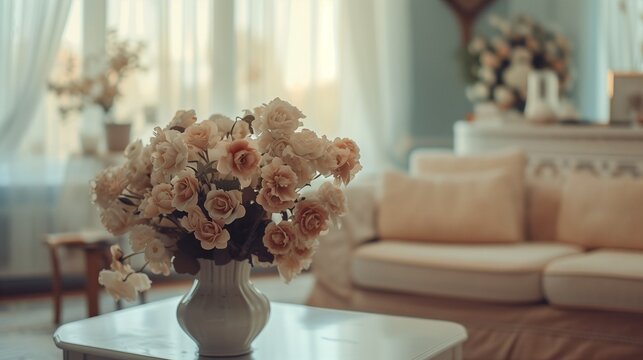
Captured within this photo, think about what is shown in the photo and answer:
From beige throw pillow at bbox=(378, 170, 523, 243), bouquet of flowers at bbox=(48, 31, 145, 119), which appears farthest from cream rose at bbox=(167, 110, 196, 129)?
bouquet of flowers at bbox=(48, 31, 145, 119)

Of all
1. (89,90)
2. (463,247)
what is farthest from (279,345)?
(89,90)

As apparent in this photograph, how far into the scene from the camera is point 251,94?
5602mm

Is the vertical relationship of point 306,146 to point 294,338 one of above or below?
above

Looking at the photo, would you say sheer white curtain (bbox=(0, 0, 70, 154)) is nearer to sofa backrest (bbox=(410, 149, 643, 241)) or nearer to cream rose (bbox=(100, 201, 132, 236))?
sofa backrest (bbox=(410, 149, 643, 241))

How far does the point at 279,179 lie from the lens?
2148mm

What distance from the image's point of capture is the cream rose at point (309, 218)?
7.22 ft

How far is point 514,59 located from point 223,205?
4.29 metres

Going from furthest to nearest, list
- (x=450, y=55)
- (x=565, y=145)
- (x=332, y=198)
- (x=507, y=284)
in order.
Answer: (x=450, y=55) < (x=565, y=145) < (x=507, y=284) < (x=332, y=198)

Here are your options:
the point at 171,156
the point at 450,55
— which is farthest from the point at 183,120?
the point at 450,55

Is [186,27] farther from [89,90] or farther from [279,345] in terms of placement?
[279,345]

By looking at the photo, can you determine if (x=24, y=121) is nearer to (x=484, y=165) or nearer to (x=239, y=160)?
(x=484, y=165)

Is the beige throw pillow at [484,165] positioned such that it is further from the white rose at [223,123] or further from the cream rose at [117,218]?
the cream rose at [117,218]

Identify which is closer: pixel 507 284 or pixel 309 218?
pixel 309 218

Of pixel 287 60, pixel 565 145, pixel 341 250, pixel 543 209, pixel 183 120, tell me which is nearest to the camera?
pixel 183 120
